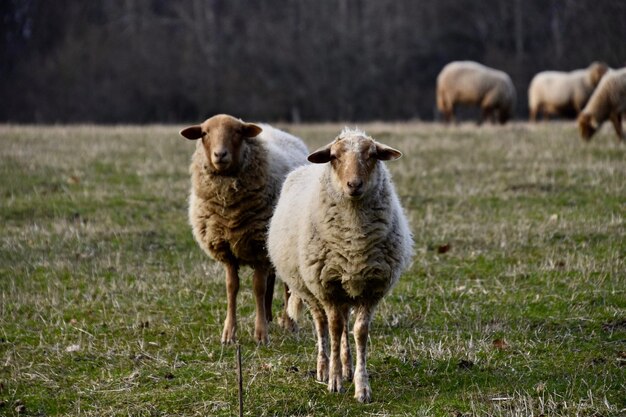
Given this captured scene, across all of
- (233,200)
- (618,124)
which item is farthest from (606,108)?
(233,200)

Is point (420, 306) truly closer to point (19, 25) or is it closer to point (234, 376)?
point (234, 376)

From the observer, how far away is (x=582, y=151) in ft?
50.3

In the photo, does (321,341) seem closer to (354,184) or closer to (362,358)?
(362,358)

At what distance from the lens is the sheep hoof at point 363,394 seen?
5.64 meters

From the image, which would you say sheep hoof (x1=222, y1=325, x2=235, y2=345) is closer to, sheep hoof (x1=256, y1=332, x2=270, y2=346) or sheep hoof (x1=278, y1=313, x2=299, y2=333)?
sheep hoof (x1=256, y1=332, x2=270, y2=346)

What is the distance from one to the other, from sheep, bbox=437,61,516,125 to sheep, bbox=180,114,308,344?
17.4m

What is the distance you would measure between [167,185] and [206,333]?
6.45 m

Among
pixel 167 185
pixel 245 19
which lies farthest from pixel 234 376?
pixel 245 19

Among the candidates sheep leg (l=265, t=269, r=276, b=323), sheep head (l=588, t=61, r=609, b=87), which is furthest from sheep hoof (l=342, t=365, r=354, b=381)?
sheep head (l=588, t=61, r=609, b=87)

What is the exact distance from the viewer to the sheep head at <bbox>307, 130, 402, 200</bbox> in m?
5.66

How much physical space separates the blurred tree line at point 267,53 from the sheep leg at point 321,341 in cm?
3424

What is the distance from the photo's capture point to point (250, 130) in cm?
739

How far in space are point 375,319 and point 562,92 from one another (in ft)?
65.3

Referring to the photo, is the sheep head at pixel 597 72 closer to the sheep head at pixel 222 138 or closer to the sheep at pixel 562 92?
the sheep at pixel 562 92
